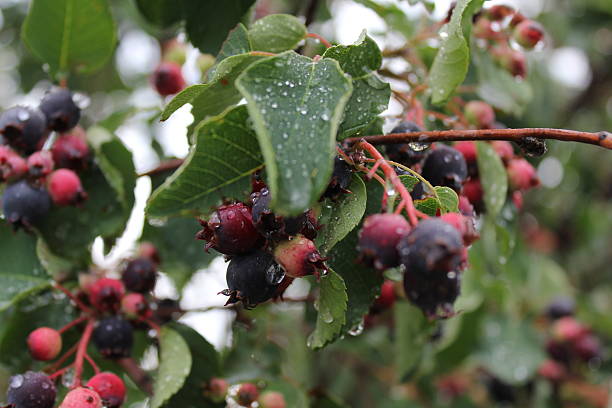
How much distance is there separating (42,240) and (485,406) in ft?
7.83

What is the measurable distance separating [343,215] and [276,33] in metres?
0.46

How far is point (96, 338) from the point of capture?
1.51 metres

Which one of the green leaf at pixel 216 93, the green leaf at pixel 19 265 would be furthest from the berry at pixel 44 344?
the green leaf at pixel 216 93

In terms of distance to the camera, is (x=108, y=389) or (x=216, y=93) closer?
(x=216, y=93)

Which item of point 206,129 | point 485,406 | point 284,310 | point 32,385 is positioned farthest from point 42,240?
point 485,406

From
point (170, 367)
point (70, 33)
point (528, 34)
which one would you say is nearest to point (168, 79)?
point (70, 33)

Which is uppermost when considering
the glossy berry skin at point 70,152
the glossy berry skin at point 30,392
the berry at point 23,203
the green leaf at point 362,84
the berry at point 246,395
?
the green leaf at point 362,84

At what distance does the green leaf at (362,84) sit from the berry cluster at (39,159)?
76 centimetres

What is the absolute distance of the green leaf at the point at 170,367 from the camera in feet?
4.38

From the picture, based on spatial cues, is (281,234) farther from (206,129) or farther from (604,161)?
(604,161)

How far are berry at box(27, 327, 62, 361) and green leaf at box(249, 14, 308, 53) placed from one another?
82 cm

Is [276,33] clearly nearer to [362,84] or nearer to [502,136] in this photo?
[362,84]

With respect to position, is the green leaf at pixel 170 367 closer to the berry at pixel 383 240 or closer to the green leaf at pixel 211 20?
the berry at pixel 383 240

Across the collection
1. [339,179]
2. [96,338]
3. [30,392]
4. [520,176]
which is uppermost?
[339,179]
